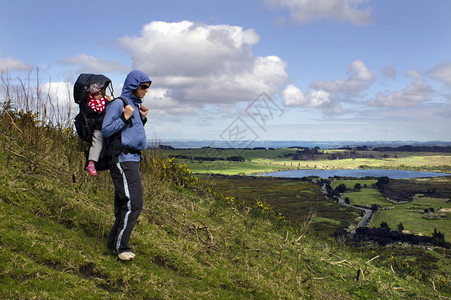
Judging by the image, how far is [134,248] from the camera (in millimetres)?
4727

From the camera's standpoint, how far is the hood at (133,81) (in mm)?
4020

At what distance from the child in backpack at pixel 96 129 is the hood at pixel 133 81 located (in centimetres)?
31

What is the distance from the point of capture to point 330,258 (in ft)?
24.5

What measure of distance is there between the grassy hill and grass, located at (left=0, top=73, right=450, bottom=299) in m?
0.02

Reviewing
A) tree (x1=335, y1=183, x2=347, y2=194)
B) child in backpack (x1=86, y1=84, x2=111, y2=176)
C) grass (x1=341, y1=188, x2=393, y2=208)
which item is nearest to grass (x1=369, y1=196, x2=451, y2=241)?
grass (x1=341, y1=188, x2=393, y2=208)

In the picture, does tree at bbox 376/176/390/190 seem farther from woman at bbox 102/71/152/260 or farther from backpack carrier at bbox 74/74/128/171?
backpack carrier at bbox 74/74/128/171

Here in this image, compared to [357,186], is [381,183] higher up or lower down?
higher up

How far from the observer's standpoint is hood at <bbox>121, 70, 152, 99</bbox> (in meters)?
4.02

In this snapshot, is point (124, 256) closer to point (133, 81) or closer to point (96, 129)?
point (96, 129)

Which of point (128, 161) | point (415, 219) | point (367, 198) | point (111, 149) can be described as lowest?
point (367, 198)

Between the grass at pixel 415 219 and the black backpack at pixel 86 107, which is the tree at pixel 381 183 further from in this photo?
the black backpack at pixel 86 107

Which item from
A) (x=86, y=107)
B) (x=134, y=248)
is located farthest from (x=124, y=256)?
(x=86, y=107)

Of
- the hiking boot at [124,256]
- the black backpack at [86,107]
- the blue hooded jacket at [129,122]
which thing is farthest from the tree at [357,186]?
the black backpack at [86,107]

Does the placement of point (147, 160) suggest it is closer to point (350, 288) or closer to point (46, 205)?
point (46, 205)
